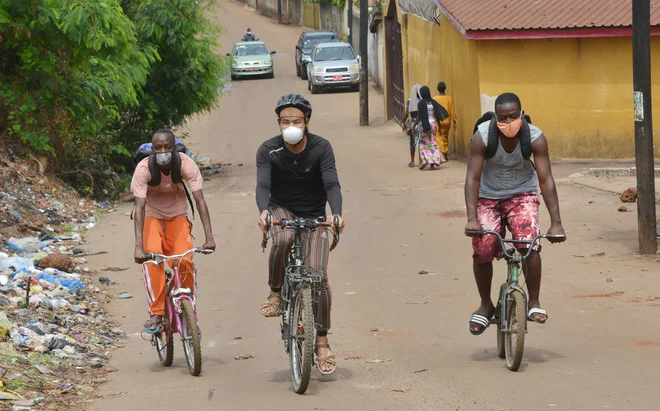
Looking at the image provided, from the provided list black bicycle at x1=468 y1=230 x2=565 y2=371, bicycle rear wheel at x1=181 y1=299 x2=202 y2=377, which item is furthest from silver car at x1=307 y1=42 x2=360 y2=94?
black bicycle at x1=468 y1=230 x2=565 y2=371

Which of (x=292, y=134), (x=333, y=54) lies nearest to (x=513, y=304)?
(x=292, y=134)

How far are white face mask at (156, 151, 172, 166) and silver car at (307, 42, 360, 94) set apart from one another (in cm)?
3438

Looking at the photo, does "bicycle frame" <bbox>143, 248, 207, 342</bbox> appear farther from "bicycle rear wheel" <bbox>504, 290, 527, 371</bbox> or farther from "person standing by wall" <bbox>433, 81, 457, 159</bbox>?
"person standing by wall" <bbox>433, 81, 457, 159</bbox>

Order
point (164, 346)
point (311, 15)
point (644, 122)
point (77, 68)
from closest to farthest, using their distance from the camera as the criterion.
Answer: point (164, 346), point (644, 122), point (77, 68), point (311, 15)

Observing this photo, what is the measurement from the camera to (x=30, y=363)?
805cm

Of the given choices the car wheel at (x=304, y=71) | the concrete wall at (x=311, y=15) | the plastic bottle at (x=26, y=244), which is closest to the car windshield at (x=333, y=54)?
the car wheel at (x=304, y=71)

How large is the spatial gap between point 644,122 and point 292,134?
21.3 ft

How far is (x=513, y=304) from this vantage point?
298 inches

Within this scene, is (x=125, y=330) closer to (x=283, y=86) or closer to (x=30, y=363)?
(x=30, y=363)

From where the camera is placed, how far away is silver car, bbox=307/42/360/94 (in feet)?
138

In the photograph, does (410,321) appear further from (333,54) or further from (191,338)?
(333,54)

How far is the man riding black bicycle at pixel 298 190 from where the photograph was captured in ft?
24.0

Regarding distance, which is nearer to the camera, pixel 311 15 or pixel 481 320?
pixel 481 320

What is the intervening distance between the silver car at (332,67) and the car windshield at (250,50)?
5.68m
